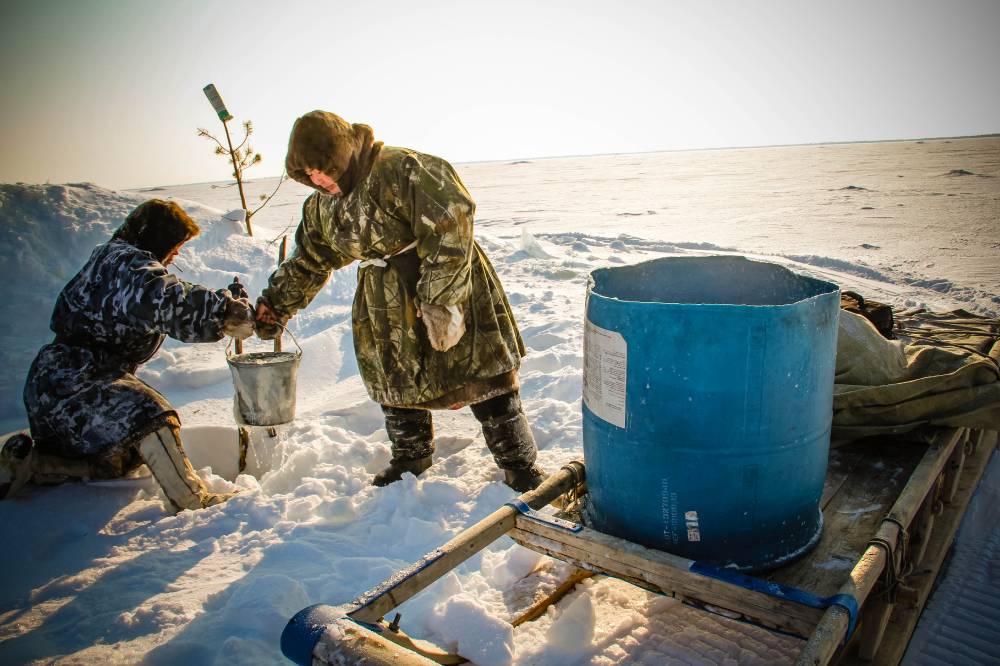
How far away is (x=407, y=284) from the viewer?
2717mm

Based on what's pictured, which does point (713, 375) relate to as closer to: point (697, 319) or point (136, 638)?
point (697, 319)

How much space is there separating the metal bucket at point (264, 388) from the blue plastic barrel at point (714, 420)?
67.8 inches

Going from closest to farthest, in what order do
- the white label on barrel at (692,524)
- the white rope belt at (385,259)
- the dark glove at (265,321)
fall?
the white label on barrel at (692,524) → the white rope belt at (385,259) → the dark glove at (265,321)

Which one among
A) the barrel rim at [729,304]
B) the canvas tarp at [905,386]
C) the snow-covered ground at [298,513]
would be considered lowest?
the snow-covered ground at [298,513]

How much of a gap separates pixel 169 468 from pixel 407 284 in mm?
1526

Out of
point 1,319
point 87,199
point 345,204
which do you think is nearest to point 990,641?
point 345,204

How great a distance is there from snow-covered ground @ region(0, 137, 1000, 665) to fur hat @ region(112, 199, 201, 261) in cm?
83

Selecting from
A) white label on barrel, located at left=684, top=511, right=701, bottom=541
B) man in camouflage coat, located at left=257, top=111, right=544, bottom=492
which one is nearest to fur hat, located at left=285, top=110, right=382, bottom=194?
man in camouflage coat, located at left=257, top=111, right=544, bottom=492

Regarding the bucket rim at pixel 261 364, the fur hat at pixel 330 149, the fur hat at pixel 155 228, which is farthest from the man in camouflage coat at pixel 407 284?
the fur hat at pixel 155 228

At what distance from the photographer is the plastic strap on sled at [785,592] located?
4.58ft

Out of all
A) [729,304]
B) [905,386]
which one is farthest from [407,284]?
[905,386]

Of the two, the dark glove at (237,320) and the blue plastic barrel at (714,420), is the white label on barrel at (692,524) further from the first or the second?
the dark glove at (237,320)

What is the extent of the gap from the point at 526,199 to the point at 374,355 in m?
20.0

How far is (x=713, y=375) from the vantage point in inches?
65.1
